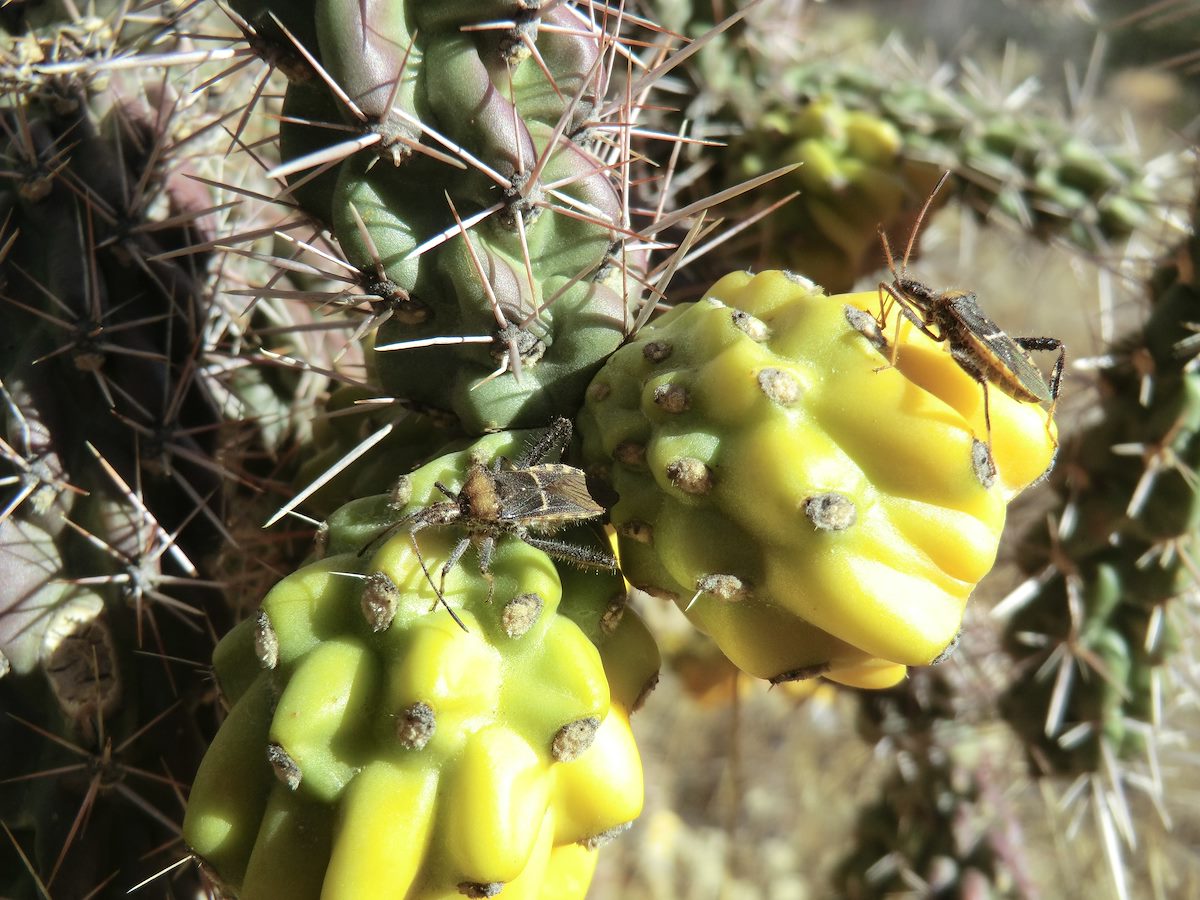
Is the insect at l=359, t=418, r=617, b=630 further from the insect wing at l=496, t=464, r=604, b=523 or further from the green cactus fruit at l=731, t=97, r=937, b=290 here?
the green cactus fruit at l=731, t=97, r=937, b=290

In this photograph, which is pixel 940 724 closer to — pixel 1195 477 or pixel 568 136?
pixel 1195 477

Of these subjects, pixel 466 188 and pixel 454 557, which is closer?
pixel 454 557

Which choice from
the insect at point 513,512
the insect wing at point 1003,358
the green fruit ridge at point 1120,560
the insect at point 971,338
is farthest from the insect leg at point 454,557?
the green fruit ridge at point 1120,560

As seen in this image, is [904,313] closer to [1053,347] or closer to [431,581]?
[1053,347]

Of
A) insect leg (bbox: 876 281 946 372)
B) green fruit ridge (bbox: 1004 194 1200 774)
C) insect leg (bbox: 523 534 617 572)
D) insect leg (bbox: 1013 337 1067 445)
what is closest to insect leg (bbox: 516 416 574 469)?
insect leg (bbox: 523 534 617 572)

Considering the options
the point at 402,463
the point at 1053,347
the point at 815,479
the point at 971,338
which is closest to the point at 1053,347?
the point at 1053,347

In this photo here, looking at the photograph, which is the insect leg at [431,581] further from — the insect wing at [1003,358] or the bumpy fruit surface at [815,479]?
the insect wing at [1003,358]
